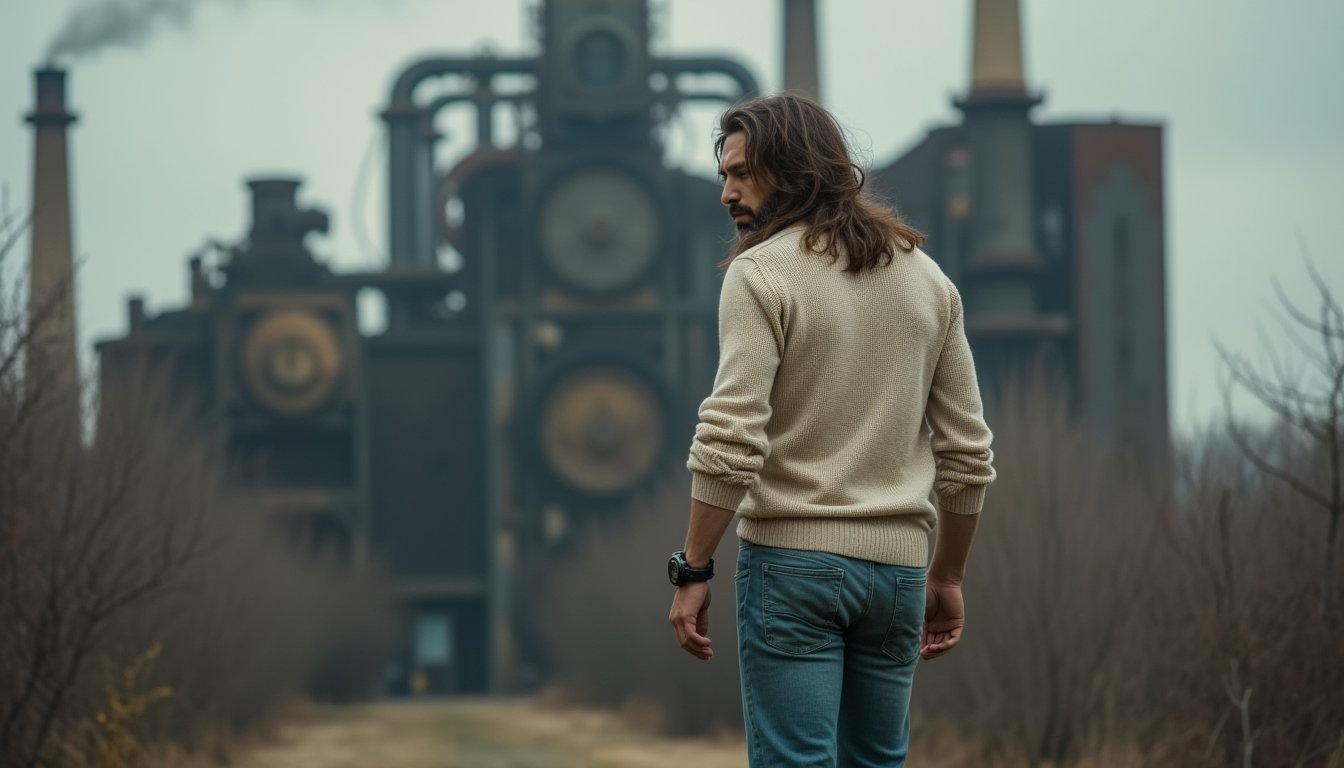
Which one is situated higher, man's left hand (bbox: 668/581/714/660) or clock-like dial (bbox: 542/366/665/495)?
man's left hand (bbox: 668/581/714/660)

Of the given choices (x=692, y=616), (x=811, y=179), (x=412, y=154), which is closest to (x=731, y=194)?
(x=811, y=179)

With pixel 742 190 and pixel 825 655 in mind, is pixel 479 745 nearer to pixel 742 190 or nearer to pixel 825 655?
pixel 742 190

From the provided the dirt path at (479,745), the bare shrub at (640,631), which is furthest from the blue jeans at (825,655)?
the dirt path at (479,745)

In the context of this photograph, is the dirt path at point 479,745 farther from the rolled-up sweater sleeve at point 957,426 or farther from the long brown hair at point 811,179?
the long brown hair at point 811,179

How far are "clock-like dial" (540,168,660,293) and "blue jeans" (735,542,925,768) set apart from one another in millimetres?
49345

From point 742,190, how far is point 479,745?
66.3 feet

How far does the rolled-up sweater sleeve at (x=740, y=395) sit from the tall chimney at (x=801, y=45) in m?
50.7

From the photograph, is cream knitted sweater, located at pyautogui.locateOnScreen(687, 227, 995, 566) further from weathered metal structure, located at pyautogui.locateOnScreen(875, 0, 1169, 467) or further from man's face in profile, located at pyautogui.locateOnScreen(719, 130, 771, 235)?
weathered metal structure, located at pyautogui.locateOnScreen(875, 0, 1169, 467)

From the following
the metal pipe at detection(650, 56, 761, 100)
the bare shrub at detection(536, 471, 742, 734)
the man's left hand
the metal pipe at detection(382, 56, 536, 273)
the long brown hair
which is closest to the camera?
the man's left hand

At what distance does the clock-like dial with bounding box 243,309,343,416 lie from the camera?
53.9 m

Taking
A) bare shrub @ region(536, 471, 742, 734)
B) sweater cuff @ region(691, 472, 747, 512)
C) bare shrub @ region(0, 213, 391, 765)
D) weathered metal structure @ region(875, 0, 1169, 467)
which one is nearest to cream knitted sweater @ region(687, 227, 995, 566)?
sweater cuff @ region(691, 472, 747, 512)

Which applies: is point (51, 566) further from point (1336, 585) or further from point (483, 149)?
point (483, 149)

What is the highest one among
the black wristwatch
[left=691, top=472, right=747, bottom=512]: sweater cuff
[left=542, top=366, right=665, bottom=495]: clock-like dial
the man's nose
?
the man's nose

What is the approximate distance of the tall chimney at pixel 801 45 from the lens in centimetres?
5522
